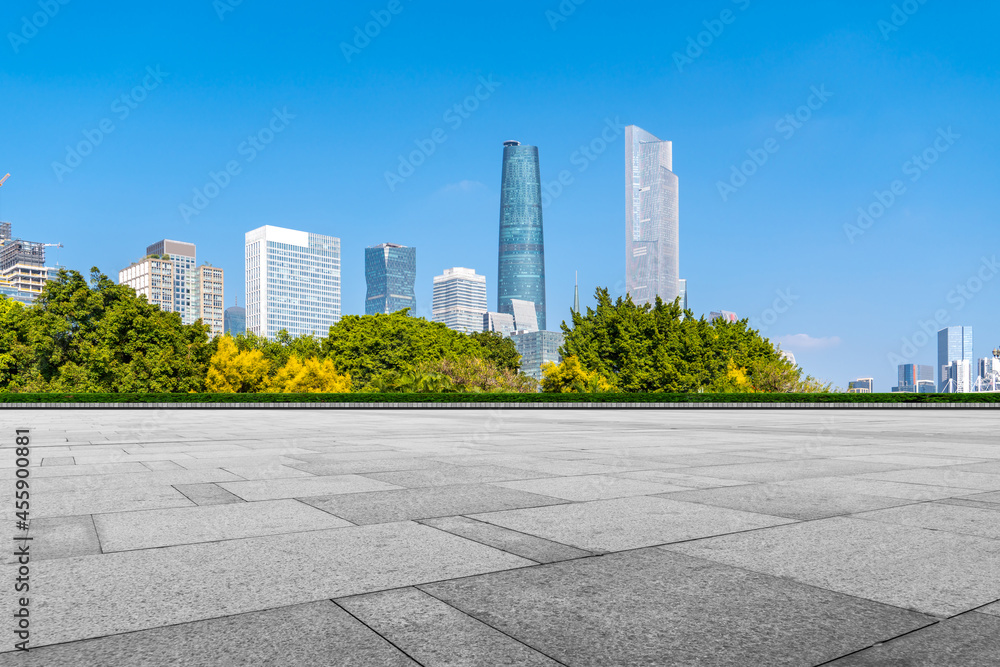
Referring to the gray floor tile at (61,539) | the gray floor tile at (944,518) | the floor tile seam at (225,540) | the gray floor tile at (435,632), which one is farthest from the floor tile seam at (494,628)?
the gray floor tile at (944,518)

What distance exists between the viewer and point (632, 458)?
991 centimetres

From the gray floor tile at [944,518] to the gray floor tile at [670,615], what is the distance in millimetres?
2155

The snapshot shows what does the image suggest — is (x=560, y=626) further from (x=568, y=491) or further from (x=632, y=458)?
(x=632, y=458)

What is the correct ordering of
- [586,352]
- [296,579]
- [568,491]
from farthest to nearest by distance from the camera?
[586,352] < [568,491] < [296,579]

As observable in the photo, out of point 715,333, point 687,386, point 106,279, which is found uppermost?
point 106,279

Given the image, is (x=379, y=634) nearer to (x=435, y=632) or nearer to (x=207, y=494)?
(x=435, y=632)

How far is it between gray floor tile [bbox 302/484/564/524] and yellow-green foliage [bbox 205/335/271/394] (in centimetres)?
4755

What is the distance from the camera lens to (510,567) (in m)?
3.87

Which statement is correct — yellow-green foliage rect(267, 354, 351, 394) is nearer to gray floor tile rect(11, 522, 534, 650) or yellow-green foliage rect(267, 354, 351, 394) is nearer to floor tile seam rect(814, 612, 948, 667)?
gray floor tile rect(11, 522, 534, 650)

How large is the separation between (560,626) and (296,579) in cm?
149

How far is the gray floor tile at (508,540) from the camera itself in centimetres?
416

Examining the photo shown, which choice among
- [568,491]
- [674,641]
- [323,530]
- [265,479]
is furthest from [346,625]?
[265,479]

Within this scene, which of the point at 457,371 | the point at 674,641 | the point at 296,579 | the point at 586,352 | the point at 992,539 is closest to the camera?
the point at 674,641

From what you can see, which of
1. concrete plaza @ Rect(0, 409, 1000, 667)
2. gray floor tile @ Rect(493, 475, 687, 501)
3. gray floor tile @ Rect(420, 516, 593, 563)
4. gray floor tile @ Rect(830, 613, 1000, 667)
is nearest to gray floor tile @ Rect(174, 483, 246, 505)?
concrete plaza @ Rect(0, 409, 1000, 667)
